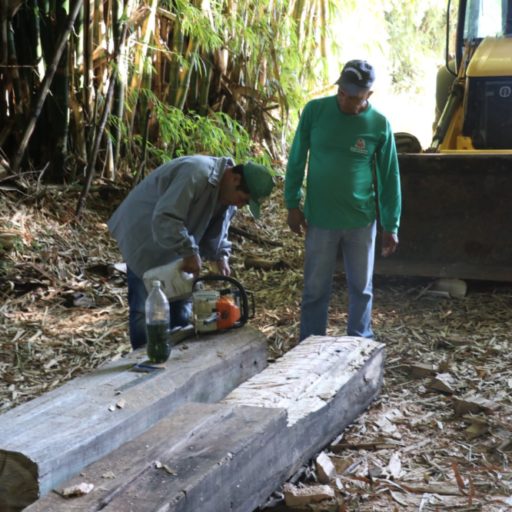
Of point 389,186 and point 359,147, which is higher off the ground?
point 359,147

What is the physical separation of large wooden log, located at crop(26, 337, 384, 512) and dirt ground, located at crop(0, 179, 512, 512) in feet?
0.57

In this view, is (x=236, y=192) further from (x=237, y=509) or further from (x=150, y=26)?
(x=150, y=26)

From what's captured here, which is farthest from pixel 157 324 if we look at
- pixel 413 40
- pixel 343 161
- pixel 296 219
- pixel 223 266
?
pixel 413 40

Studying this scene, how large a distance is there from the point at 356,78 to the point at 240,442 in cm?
240

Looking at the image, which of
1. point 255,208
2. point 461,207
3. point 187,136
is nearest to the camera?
point 255,208

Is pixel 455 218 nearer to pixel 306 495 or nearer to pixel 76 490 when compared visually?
pixel 306 495

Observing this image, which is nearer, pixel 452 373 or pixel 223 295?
pixel 223 295

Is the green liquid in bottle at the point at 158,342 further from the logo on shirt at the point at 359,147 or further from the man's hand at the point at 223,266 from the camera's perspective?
the logo on shirt at the point at 359,147

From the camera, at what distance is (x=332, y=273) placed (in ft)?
16.3

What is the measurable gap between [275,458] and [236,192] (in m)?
1.45

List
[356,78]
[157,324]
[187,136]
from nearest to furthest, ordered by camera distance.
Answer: [157,324], [356,78], [187,136]

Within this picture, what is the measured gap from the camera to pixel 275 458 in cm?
321

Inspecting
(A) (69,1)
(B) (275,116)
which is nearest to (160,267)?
(A) (69,1)

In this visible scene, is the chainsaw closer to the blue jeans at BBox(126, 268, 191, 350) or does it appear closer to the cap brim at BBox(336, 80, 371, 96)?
the blue jeans at BBox(126, 268, 191, 350)
